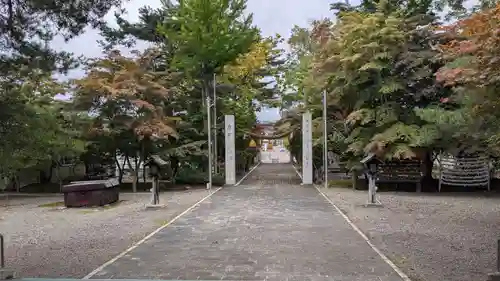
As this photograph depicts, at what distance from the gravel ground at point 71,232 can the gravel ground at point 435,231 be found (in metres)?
4.63

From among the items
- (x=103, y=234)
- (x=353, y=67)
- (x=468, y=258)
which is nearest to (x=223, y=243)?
(x=103, y=234)

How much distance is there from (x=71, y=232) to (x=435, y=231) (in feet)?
25.0

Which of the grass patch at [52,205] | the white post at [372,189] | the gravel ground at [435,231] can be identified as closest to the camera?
the gravel ground at [435,231]

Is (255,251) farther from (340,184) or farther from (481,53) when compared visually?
(340,184)

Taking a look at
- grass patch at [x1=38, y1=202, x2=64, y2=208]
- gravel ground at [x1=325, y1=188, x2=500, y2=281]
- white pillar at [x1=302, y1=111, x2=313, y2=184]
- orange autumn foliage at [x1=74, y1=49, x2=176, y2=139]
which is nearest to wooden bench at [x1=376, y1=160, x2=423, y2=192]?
gravel ground at [x1=325, y1=188, x2=500, y2=281]

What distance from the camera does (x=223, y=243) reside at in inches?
362

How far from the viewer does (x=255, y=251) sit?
27.8 ft

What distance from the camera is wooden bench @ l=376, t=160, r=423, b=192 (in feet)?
67.4

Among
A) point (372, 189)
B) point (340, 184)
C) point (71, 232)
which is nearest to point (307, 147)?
point (340, 184)

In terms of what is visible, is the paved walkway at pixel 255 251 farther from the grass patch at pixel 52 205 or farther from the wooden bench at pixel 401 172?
the wooden bench at pixel 401 172

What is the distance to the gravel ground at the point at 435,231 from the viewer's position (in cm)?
722

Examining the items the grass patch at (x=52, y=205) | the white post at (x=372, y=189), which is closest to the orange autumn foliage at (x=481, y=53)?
the white post at (x=372, y=189)

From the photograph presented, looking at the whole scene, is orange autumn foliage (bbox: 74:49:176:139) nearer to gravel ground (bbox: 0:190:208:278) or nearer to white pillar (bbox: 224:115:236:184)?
white pillar (bbox: 224:115:236:184)

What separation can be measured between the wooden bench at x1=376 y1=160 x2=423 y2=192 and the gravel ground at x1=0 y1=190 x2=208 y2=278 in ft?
25.7
